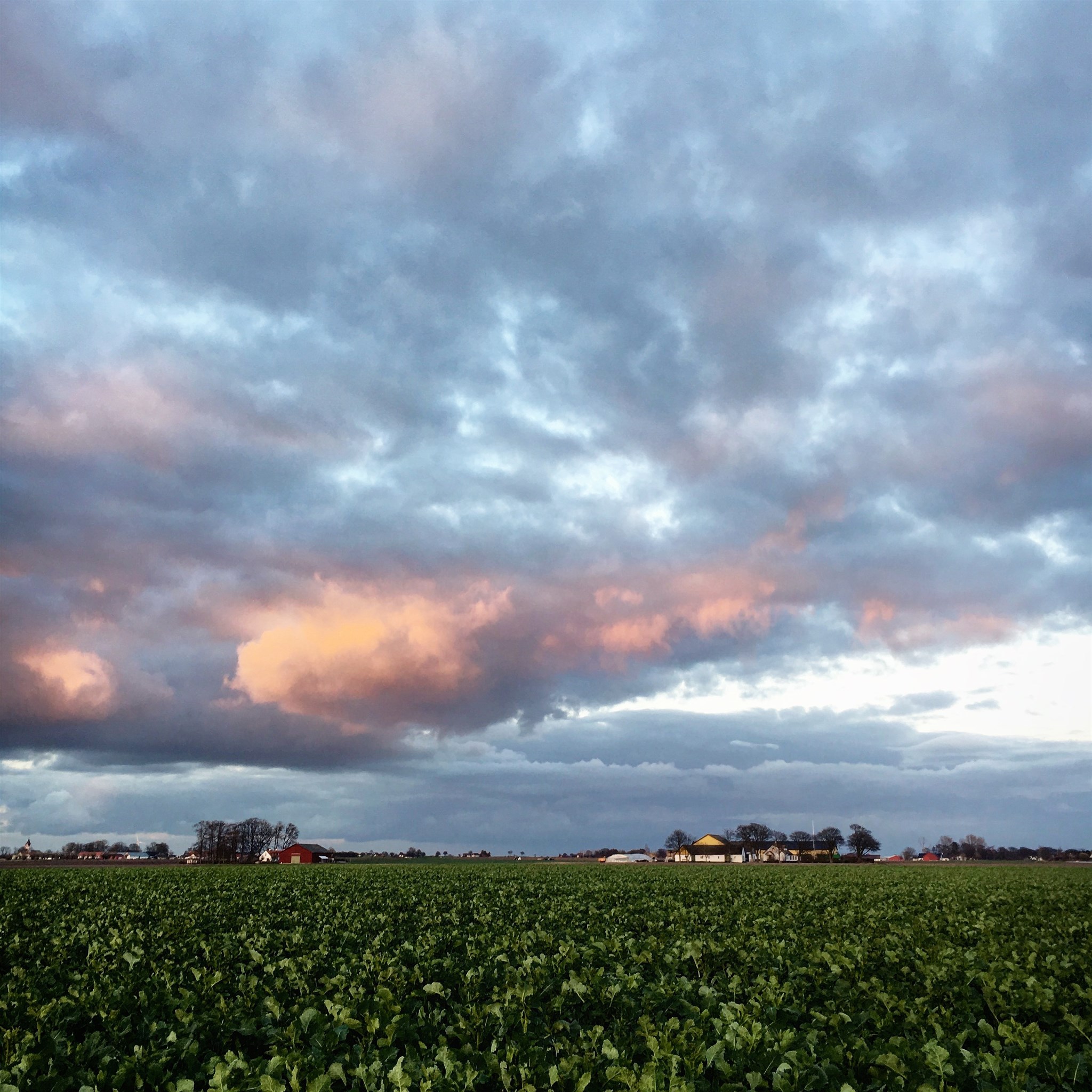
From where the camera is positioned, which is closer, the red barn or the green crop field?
the green crop field

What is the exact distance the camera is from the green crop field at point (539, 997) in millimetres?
8320

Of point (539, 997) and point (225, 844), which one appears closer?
point (539, 997)

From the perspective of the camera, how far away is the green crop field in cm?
832

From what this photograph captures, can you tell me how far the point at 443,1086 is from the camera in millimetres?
7559

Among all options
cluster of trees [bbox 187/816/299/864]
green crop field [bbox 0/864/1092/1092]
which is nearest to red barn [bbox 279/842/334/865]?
cluster of trees [bbox 187/816/299/864]

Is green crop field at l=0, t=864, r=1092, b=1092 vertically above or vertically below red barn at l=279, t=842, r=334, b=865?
above

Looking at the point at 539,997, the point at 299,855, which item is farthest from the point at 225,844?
the point at 539,997

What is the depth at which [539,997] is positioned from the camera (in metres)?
13.5

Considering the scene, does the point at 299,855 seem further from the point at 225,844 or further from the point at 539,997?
the point at 539,997

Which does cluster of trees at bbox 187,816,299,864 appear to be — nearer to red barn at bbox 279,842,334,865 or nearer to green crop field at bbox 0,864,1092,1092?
red barn at bbox 279,842,334,865

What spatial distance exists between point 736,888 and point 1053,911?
1657 cm

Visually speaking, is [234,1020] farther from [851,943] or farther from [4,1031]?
[851,943]

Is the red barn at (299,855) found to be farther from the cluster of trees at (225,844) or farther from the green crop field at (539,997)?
the green crop field at (539,997)

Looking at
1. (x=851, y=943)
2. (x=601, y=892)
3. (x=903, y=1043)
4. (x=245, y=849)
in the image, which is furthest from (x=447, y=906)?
(x=245, y=849)
